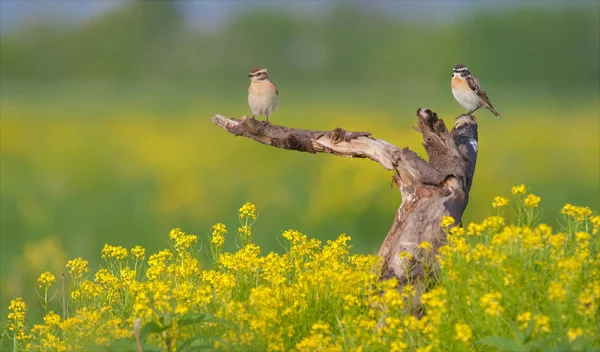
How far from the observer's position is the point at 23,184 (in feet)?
74.7

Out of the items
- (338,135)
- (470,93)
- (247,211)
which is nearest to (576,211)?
(338,135)

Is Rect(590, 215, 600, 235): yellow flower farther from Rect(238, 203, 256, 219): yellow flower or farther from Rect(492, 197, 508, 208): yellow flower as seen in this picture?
Rect(238, 203, 256, 219): yellow flower

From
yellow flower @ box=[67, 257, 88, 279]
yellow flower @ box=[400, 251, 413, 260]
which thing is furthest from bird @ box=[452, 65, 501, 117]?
yellow flower @ box=[67, 257, 88, 279]

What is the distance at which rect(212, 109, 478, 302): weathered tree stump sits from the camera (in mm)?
8391

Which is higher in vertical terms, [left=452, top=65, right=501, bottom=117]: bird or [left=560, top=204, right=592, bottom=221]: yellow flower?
[left=452, top=65, right=501, bottom=117]: bird

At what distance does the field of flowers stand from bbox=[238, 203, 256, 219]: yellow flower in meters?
0.02

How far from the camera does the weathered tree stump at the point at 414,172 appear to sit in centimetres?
839

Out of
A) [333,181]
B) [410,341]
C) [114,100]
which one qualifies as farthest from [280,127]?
[114,100]

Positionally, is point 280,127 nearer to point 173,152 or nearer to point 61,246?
point 61,246

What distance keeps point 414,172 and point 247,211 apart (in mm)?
1982

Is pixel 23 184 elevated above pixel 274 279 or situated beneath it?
elevated above

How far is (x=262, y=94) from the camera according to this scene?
1206 centimetres

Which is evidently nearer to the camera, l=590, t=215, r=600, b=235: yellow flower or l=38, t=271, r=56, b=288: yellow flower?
l=590, t=215, r=600, b=235: yellow flower

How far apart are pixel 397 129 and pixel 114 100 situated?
19822mm
